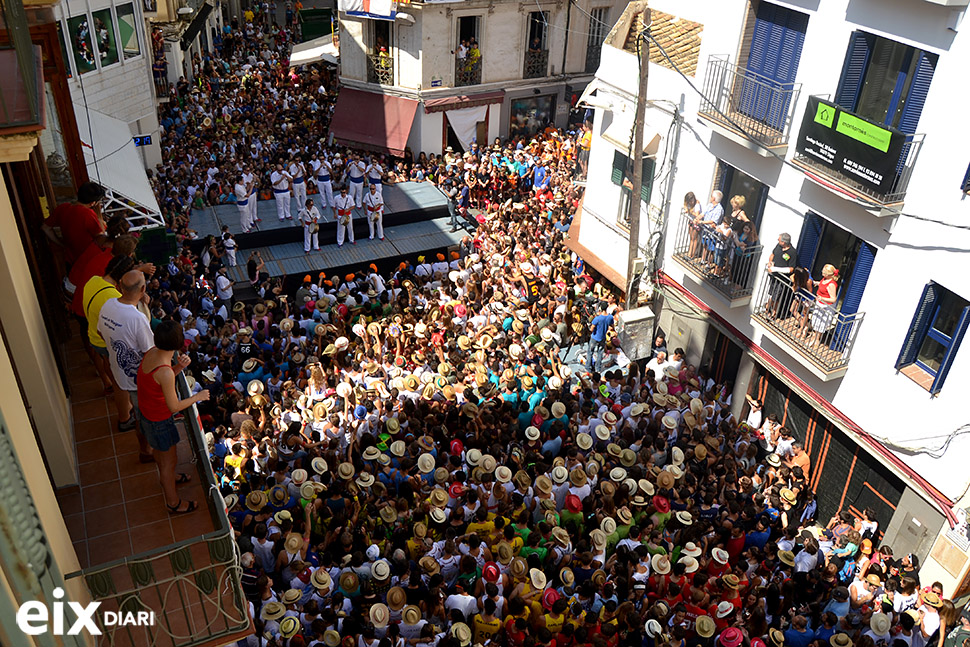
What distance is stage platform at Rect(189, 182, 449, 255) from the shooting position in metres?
20.3

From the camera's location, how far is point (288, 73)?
33.8 metres

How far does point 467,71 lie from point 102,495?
22.1m

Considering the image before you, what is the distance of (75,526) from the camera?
20.9ft

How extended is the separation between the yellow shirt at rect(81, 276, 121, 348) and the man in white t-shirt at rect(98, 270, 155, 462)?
193 mm

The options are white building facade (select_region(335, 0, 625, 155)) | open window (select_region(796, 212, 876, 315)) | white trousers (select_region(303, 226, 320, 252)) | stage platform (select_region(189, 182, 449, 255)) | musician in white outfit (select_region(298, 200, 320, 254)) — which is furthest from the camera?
white building facade (select_region(335, 0, 625, 155))

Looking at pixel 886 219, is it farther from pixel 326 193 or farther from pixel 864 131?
pixel 326 193

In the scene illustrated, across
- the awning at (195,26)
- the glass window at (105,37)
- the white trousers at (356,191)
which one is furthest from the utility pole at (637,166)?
the awning at (195,26)

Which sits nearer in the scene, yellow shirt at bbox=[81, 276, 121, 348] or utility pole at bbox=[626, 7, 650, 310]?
yellow shirt at bbox=[81, 276, 121, 348]

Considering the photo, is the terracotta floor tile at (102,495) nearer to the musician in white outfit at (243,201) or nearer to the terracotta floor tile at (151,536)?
the terracotta floor tile at (151,536)

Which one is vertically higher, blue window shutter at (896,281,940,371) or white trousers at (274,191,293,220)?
blue window shutter at (896,281,940,371)

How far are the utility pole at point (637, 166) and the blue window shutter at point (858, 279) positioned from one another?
420 centimetres

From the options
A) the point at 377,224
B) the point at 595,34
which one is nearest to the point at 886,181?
the point at 377,224

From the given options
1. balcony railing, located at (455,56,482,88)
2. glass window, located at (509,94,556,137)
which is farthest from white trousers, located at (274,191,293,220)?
glass window, located at (509,94,556,137)

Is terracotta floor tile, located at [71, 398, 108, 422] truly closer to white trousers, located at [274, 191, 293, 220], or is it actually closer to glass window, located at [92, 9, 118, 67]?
white trousers, located at [274, 191, 293, 220]
